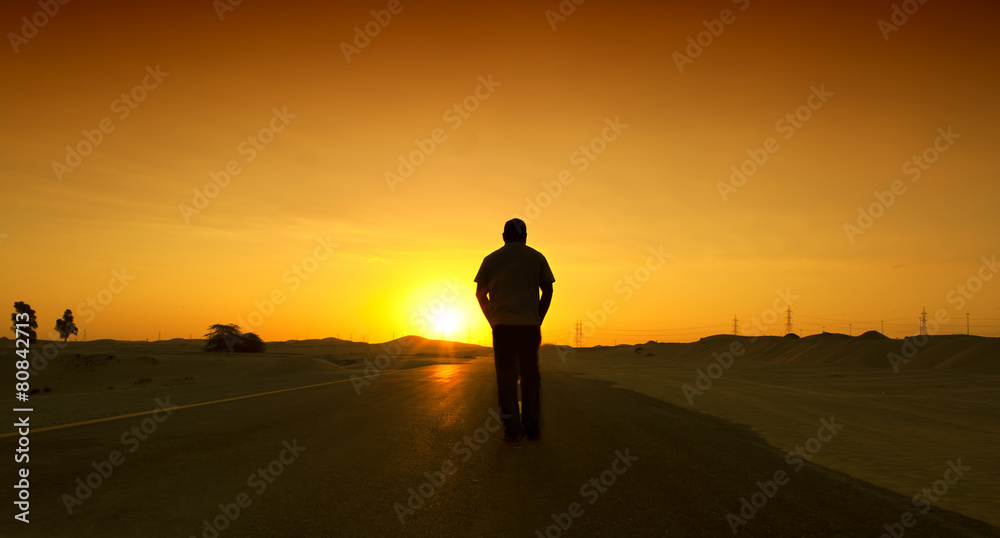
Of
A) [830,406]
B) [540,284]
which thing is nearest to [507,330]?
[540,284]

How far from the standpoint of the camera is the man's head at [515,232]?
737 centimetres

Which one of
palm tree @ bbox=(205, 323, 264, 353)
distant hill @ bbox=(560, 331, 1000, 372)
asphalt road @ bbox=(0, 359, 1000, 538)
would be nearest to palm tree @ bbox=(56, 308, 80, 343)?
palm tree @ bbox=(205, 323, 264, 353)

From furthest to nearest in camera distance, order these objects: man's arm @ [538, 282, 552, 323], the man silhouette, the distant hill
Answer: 1. the distant hill
2. man's arm @ [538, 282, 552, 323]
3. the man silhouette

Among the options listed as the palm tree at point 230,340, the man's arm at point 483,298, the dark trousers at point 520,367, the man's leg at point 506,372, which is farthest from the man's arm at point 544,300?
the palm tree at point 230,340

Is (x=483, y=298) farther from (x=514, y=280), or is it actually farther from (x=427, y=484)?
(x=427, y=484)

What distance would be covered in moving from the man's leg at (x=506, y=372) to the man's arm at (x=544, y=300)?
0.41 metres

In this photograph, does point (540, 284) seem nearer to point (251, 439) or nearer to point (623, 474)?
point (623, 474)

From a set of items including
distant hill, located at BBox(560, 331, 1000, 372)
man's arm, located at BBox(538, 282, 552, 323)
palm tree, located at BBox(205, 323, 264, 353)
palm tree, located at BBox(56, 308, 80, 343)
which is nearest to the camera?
man's arm, located at BBox(538, 282, 552, 323)

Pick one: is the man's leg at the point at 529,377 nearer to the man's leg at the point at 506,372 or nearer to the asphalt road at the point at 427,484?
the man's leg at the point at 506,372

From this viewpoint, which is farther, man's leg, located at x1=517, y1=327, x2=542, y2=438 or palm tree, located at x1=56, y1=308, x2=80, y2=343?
palm tree, located at x1=56, y1=308, x2=80, y2=343

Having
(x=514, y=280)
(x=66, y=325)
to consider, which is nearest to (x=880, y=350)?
(x=514, y=280)

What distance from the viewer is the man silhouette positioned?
673 cm

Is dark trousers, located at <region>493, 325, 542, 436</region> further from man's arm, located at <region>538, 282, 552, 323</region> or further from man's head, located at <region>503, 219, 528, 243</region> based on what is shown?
man's head, located at <region>503, 219, 528, 243</region>

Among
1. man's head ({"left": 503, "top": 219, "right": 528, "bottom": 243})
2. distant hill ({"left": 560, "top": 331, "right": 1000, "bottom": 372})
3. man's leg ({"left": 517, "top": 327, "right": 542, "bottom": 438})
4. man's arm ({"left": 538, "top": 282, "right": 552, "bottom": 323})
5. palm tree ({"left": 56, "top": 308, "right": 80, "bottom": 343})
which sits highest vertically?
palm tree ({"left": 56, "top": 308, "right": 80, "bottom": 343})
